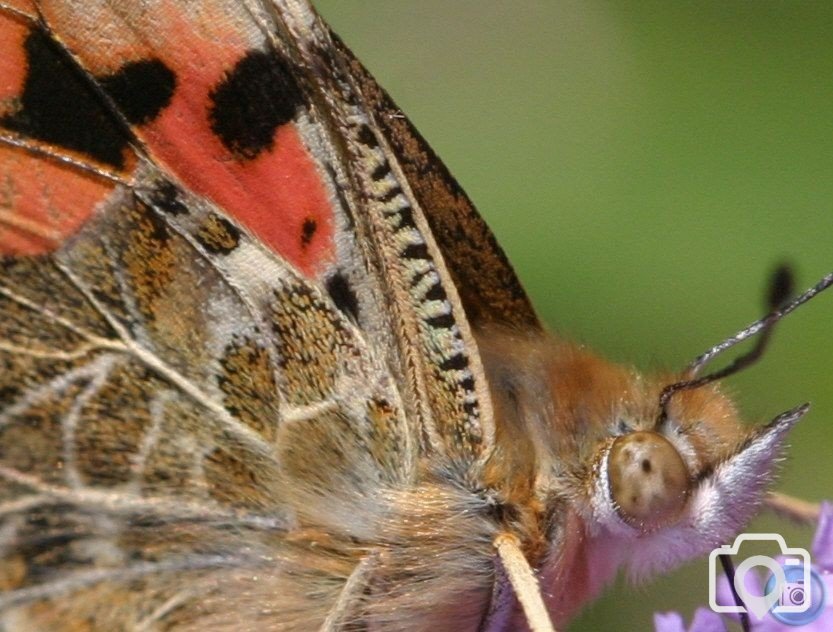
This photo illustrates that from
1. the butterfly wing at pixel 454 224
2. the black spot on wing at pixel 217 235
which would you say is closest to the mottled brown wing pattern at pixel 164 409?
the black spot on wing at pixel 217 235

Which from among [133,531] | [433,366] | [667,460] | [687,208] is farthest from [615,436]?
[687,208]

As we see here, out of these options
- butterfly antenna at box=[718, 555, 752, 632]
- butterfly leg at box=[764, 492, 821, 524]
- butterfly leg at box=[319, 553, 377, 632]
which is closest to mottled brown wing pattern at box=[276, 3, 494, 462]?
butterfly leg at box=[319, 553, 377, 632]

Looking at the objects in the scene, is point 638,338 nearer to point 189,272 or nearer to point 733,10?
point 733,10

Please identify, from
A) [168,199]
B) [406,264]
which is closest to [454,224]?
[406,264]

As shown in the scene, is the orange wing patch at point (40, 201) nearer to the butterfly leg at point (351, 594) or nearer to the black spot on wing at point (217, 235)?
the black spot on wing at point (217, 235)

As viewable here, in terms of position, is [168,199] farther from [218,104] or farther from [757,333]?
[757,333]

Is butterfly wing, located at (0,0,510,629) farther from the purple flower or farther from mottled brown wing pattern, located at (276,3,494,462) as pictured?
the purple flower

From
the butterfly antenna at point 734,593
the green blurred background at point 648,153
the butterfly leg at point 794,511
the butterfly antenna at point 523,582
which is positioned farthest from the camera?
the green blurred background at point 648,153
